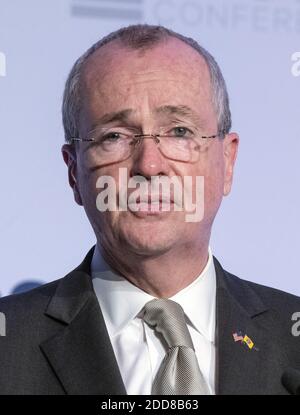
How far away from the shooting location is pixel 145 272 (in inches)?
82.0

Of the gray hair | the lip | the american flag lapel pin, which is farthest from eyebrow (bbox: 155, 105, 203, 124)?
the american flag lapel pin

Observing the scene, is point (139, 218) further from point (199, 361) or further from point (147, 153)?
point (199, 361)

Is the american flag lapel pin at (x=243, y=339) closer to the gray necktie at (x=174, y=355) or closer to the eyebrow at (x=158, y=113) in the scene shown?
the gray necktie at (x=174, y=355)

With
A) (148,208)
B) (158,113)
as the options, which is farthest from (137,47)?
(148,208)

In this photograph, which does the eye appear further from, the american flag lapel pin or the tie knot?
the american flag lapel pin

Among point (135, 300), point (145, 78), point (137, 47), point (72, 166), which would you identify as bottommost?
point (135, 300)

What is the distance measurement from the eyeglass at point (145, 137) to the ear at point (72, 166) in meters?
0.15

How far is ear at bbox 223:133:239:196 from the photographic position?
2239 millimetres

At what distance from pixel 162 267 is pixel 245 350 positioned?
1.09 feet

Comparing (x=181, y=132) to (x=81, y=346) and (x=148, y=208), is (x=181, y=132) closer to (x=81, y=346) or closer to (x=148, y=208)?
(x=148, y=208)

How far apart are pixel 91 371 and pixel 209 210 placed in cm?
56

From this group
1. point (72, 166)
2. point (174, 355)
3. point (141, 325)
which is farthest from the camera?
point (72, 166)

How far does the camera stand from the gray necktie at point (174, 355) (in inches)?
75.7
